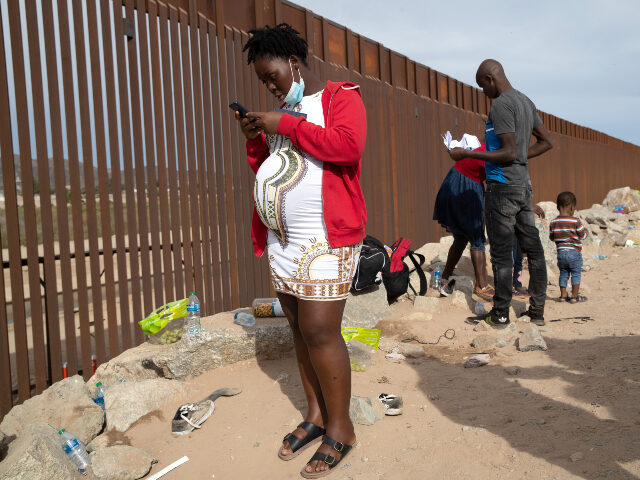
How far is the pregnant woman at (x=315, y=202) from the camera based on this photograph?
235cm

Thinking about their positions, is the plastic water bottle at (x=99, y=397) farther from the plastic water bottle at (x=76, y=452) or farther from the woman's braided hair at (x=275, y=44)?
the woman's braided hair at (x=275, y=44)

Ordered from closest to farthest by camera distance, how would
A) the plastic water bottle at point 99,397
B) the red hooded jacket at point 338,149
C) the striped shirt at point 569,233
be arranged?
the red hooded jacket at point 338,149 → the plastic water bottle at point 99,397 → the striped shirt at point 569,233

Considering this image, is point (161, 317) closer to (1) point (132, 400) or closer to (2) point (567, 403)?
(1) point (132, 400)

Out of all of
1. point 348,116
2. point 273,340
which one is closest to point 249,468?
point 273,340

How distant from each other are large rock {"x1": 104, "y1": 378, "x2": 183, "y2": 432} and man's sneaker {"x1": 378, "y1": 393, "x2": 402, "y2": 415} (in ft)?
4.41

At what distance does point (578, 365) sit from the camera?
3484 mm

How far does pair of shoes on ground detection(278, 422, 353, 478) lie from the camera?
2.43 metres

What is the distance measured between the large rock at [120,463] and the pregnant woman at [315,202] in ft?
2.89

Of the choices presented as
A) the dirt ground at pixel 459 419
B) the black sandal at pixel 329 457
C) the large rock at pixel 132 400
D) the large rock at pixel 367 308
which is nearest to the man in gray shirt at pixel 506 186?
the dirt ground at pixel 459 419

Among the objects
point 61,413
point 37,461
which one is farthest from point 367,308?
point 37,461

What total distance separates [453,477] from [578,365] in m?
1.61

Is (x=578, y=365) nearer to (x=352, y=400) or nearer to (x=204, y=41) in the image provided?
(x=352, y=400)

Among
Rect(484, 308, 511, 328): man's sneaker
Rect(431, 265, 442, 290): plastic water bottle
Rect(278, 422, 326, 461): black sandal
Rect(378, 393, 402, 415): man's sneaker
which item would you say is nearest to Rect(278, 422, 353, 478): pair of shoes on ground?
Rect(278, 422, 326, 461): black sandal

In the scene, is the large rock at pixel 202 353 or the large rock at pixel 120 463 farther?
the large rock at pixel 202 353
